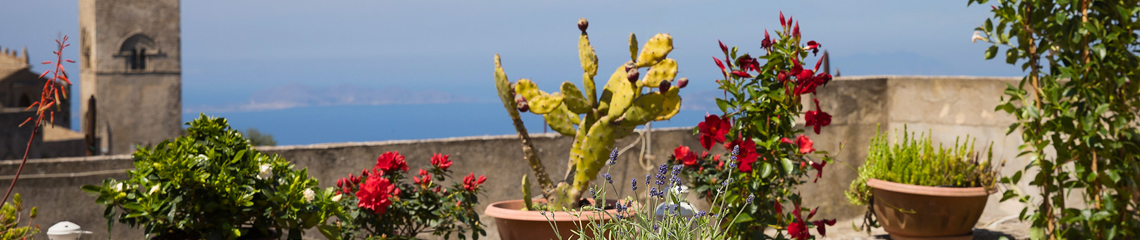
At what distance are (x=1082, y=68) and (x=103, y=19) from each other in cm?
3867

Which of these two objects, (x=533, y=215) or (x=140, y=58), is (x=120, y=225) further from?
(x=140, y=58)

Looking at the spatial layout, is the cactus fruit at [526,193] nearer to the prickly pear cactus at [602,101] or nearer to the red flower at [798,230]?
the prickly pear cactus at [602,101]

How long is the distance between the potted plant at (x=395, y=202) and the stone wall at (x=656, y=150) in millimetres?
637

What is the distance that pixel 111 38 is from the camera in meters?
36.2

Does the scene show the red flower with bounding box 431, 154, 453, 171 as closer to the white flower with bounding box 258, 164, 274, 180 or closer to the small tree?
the white flower with bounding box 258, 164, 274, 180

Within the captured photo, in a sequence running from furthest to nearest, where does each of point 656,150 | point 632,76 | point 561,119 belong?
1. point 656,150
2. point 561,119
3. point 632,76

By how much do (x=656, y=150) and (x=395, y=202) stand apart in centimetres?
195

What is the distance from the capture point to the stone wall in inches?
150

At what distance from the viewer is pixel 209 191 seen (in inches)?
110

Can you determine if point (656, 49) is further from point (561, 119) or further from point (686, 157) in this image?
point (686, 157)

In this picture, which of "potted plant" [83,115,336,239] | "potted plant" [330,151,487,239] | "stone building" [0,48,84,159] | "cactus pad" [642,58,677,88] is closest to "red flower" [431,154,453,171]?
"potted plant" [330,151,487,239]

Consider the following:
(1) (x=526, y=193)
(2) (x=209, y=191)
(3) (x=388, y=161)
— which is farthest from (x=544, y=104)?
(2) (x=209, y=191)

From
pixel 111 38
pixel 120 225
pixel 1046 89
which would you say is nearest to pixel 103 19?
pixel 111 38

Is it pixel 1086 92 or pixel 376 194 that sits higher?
pixel 1086 92
